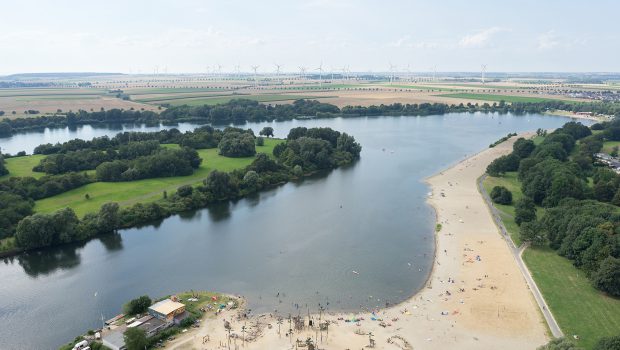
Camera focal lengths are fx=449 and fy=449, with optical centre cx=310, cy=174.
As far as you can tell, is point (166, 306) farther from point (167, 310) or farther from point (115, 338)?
point (115, 338)

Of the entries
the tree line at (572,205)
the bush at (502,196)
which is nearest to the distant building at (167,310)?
the tree line at (572,205)

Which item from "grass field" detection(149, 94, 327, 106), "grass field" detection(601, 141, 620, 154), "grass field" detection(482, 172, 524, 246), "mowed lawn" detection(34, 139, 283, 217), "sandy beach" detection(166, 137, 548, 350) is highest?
A: "grass field" detection(149, 94, 327, 106)

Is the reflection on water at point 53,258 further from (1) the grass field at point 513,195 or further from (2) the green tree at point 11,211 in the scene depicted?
(1) the grass field at point 513,195

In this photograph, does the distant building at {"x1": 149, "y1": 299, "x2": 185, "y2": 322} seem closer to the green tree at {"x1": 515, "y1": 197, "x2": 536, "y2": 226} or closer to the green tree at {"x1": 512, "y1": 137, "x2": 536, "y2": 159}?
the green tree at {"x1": 515, "y1": 197, "x2": 536, "y2": 226}

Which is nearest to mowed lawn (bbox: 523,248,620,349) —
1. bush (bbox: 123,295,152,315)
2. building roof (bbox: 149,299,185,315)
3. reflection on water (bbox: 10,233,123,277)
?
building roof (bbox: 149,299,185,315)

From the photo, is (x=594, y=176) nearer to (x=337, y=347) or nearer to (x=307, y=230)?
(x=307, y=230)

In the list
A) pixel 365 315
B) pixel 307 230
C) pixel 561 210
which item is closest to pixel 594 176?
pixel 561 210

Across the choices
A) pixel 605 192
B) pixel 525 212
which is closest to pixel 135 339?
A: pixel 525 212
